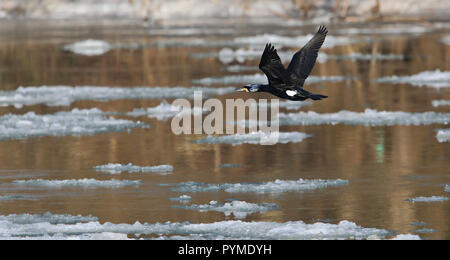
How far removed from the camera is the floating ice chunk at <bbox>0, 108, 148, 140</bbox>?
19.4 metres

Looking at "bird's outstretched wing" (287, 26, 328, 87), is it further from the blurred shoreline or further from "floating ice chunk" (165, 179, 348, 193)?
the blurred shoreline

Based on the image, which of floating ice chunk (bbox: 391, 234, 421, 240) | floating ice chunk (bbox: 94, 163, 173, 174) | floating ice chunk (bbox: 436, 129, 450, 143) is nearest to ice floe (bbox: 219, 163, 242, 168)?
floating ice chunk (bbox: 94, 163, 173, 174)

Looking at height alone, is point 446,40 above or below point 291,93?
above

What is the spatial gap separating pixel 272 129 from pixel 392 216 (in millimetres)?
7311

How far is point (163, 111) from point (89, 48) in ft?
76.8

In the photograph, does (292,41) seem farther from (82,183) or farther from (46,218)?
(46,218)

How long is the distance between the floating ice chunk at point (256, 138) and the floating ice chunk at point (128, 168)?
2.54m

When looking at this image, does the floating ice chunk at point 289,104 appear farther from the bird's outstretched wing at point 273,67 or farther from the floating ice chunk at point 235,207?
the floating ice chunk at point 235,207

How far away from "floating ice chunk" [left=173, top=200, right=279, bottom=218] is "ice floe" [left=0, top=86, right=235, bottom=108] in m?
11.5

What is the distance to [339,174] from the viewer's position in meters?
15.1

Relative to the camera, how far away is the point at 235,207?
42.4 ft

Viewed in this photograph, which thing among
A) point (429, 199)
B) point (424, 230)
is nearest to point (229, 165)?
point (429, 199)

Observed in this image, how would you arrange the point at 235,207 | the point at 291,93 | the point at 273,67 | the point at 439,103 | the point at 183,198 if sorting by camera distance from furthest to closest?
1. the point at 439,103
2. the point at 291,93
3. the point at 273,67
4. the point at 183,198
5. the point at 235,207

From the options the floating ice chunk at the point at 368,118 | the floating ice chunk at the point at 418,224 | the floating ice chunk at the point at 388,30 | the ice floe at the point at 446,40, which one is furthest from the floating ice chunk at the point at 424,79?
the floating ice chunk at the point at 388,30
